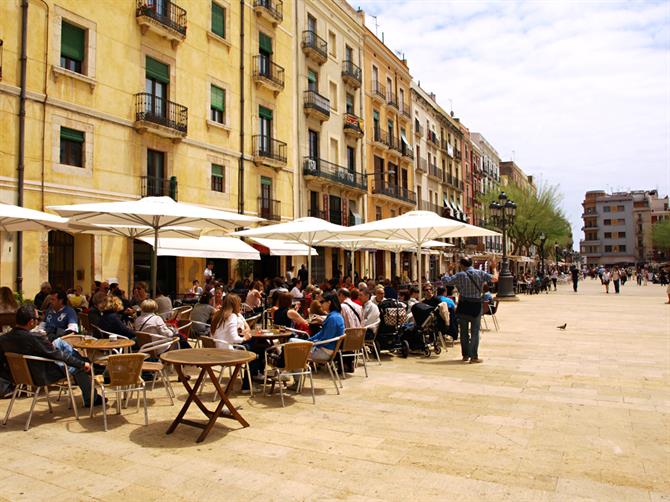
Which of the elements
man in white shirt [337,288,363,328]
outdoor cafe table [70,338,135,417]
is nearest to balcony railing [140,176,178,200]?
man in white shirt [337,288,363,328]

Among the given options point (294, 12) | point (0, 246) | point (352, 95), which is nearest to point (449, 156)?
point (352, 95)

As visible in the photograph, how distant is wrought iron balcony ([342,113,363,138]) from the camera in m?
28.2

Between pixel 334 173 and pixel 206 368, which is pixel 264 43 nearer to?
pixel 334 173

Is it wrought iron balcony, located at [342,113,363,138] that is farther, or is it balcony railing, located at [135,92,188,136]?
wrought iron balcony, located at [342,113,363,138]

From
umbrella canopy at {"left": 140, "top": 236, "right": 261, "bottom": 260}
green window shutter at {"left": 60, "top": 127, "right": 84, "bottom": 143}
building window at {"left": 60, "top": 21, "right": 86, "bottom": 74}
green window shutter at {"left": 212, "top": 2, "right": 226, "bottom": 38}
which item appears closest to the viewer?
umbrella canopy at {"left": 140, "top": 236, "right": 261, "bottom": 260}

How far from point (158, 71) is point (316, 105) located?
9181 mm

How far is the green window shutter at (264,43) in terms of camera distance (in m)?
22.0

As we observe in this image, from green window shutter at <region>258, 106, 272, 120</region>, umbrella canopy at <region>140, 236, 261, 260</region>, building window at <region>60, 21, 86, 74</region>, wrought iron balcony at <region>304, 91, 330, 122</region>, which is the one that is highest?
wrought iron balcony at <region>304, 91, 330, 122</region>

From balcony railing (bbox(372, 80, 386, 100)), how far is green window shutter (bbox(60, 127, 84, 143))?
20.6 meters

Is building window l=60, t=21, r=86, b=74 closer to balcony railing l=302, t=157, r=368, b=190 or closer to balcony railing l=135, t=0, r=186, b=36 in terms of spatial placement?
balcony railing l=135, t=0, r=186, b=36

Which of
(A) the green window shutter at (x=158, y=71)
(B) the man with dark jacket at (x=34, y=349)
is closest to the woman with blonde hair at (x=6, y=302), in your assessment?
(B) the man with dark jacket at (x=34, y=349)

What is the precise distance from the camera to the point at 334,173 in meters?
27.0

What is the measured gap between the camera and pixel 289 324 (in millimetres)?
7652

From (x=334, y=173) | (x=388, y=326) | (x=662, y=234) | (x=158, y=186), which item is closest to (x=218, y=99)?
(x=158, y=186)
